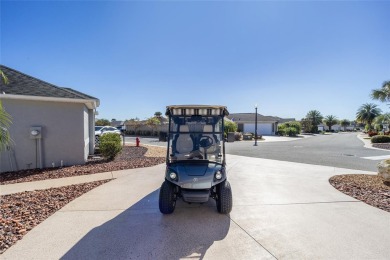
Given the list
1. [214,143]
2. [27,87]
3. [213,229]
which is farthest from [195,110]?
[27,87]

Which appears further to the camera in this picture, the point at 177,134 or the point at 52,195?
the point at 52,195

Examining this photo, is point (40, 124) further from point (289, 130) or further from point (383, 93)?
point (289, 130)

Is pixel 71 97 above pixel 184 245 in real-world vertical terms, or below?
above

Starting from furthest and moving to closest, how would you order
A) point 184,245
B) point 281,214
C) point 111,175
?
point 111,175
point 281,214
point 184,245

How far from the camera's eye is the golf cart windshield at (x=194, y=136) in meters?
4.71

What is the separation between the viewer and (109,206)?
489 centimetres

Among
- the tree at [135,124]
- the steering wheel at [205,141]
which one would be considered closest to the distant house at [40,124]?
the steering wheel at [205,141]

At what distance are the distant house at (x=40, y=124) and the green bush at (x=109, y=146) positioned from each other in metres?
0.97

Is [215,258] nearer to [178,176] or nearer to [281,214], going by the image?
[178,176]

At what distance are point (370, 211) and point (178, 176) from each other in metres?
4.45

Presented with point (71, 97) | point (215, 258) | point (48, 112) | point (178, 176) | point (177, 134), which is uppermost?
point (71, 97)

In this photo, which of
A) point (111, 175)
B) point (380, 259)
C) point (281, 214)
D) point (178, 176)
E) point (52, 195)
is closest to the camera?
point (380, 259)

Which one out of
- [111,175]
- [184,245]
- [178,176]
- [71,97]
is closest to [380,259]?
[184,245]

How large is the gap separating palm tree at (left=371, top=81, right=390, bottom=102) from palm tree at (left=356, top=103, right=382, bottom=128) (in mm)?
43628
